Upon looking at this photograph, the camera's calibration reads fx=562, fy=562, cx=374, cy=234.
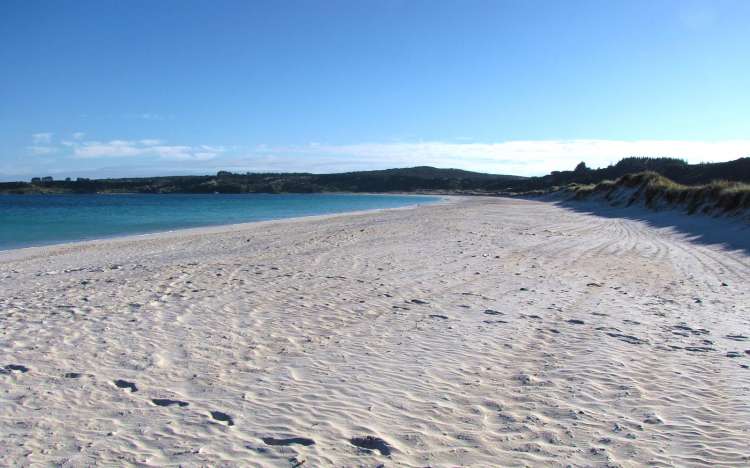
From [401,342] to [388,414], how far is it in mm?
1854

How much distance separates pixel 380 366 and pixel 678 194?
2569 cm

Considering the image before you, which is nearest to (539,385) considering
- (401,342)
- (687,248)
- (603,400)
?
(603,400)

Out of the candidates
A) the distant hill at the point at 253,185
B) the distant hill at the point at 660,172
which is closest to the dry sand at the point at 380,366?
the distant hill at the point at 660,172

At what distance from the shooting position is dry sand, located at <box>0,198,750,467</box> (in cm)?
370

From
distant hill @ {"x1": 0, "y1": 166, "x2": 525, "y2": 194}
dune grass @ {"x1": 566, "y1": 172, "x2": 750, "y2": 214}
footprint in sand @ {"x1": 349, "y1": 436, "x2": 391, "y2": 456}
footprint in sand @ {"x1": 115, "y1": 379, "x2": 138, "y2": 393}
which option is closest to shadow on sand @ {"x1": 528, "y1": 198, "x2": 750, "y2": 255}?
dune grass @ {"x1": 566, "y1": 172, "x2": 750, "y2": 214}

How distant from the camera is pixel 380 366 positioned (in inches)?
208

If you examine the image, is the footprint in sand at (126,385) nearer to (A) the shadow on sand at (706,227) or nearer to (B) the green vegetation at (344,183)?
(A) the shadow on sand at (706,227)

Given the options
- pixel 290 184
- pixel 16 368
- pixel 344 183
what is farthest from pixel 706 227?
pixel 344 183

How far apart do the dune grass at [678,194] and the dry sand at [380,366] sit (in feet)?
32.9

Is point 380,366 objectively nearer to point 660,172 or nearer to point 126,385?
point 126,385

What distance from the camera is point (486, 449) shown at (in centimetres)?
365

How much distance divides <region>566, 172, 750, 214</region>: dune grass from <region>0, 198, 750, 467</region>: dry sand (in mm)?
10041

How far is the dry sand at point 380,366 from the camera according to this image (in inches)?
146

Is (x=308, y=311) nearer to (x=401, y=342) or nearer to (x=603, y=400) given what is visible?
(x=401, y=342)
